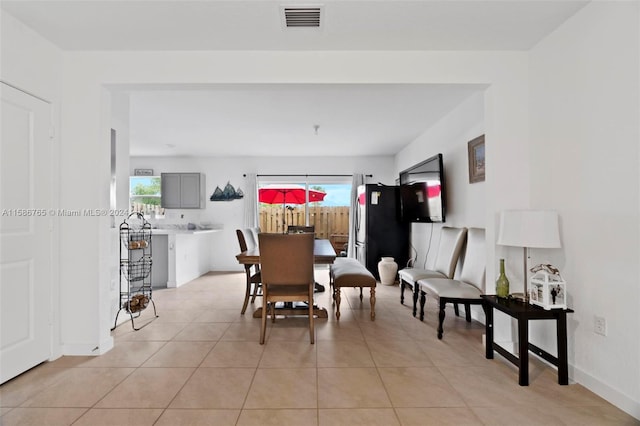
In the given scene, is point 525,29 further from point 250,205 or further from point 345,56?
point 250,205

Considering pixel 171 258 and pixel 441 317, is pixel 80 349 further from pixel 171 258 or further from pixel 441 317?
pixel 441 317

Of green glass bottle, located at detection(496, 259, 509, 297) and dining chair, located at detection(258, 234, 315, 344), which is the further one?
dining chair, located at detection(258, 234, 315, 344)

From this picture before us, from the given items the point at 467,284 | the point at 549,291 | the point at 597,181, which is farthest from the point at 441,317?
the point at 597,181

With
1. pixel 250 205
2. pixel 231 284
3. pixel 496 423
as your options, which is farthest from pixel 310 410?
pixel 250 205

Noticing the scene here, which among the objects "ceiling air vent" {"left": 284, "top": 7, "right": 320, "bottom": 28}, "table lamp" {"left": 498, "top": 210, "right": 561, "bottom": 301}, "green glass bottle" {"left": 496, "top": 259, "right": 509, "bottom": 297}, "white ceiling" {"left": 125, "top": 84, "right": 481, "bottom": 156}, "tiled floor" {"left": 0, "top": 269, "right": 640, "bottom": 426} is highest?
"ceiling air vent" {"left": 284, "top": 7, "right": 320, "bottom": 28}

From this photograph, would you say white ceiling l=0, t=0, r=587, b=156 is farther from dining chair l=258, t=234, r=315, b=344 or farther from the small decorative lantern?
the small decorative lantern

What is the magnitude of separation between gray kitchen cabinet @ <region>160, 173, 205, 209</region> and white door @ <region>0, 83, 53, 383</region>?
14.4 ft

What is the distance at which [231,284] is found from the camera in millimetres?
5648

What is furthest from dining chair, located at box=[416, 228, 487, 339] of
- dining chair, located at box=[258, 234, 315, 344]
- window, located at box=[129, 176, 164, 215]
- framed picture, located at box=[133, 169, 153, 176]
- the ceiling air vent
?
framed picture, located at box=[133, 169, 153, 176]

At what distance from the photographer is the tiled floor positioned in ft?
6.16

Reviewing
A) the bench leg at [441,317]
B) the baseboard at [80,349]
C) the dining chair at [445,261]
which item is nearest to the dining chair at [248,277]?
the baseboard at [80,349]

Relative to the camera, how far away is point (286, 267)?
3.04m

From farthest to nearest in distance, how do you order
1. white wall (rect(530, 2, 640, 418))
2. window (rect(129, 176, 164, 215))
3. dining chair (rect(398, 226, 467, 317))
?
1. window (rect(129, 176, 164, 215))
2. dining chair (rect(398, 226, 467, 317))
3. white wall (rect(530, 2, 640, 418))

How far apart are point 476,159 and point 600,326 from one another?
203 centimetres
